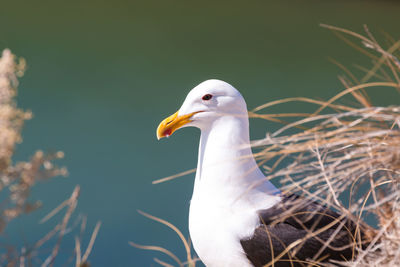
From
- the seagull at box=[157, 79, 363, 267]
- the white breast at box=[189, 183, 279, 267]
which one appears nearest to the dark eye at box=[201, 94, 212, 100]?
the seagull at box=[157, 79, 363, 267]

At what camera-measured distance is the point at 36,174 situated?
1.11 m

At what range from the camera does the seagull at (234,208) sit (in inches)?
44.6

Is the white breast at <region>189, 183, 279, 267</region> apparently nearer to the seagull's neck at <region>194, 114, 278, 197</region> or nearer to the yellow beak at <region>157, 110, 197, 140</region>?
the seagull's neck at <region>194, 114, 278, 197</region>

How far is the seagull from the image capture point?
1.13m

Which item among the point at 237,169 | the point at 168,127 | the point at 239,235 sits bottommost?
the point at 239,235

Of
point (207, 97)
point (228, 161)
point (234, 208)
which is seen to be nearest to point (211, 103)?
point (207, 97)

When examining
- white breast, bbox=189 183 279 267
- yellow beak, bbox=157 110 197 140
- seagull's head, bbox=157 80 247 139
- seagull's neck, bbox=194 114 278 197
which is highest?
seagull's head, bbox=157 80 247 139

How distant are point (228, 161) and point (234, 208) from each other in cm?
11

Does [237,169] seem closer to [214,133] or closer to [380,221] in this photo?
[214,133]

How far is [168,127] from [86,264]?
534 millimetres

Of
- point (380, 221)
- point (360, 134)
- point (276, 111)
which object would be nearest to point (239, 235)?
point (380, 221)

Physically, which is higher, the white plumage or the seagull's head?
the seagull's head

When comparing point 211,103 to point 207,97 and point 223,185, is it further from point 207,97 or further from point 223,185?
point 223,185

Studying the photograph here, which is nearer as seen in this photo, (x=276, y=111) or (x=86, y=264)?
(x=86, y=264)
